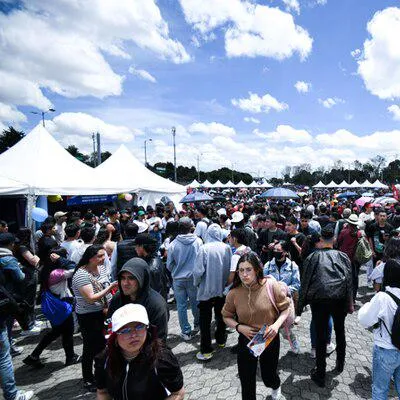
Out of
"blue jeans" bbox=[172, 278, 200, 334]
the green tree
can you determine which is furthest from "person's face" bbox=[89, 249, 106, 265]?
the green tree

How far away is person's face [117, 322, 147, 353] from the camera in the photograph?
5.16ft

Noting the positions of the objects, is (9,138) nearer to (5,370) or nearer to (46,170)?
(46,170)

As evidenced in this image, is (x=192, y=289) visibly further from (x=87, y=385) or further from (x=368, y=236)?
(x=368, y=236)

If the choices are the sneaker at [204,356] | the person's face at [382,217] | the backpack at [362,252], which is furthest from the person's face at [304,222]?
the sneaker at [204,356]

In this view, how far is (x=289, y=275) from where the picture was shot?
12.1 feet

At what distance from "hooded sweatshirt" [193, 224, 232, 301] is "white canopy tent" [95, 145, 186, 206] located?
8.37 meters

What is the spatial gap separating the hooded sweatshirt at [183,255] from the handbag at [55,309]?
161cm

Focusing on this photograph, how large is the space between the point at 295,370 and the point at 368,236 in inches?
142

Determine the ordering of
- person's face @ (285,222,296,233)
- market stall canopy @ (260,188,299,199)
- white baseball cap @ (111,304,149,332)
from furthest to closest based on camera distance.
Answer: market stall canopy @ (260,188,299,199) < person's face @ (285,222,296,233) < white baseball cap @ (111,304,149,332)

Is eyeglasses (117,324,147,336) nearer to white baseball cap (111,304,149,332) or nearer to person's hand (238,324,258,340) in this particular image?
white baseball cap (111,304,149,332)

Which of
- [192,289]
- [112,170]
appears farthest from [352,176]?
[192,289]

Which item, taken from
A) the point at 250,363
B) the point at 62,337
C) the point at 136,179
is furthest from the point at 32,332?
the point at 136,179

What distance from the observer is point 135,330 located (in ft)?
5.22

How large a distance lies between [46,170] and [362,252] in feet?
32.1
